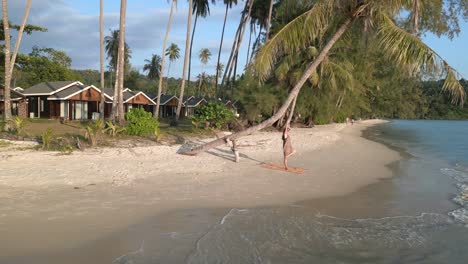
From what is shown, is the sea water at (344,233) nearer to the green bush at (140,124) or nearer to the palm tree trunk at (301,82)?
the palm tree trunk at (301,82)

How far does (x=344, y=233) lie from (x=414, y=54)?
18.1 feet

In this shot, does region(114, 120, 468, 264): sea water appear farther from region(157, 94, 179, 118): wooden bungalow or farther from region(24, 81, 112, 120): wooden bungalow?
region(157, 94, 179, 118): wooden bungalow

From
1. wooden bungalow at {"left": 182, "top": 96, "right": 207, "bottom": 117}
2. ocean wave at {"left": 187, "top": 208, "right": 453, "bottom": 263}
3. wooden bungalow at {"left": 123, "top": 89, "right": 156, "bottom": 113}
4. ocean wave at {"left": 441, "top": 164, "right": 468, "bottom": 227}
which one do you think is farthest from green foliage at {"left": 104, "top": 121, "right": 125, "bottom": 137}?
wooden bungalow at {"left": 182, "top": 96, "right": 207, "bottom": 117}

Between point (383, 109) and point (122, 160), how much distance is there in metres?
60.4

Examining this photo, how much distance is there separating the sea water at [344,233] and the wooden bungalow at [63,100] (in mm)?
28362

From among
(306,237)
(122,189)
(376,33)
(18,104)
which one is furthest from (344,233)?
(18,104)

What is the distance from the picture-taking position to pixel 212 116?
2227 cm

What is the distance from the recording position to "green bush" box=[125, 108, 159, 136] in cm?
1717

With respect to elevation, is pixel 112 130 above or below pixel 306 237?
above

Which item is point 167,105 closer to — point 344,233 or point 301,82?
point 301,82

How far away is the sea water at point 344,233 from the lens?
5301mm

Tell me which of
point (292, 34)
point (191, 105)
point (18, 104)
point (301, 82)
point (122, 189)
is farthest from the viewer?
Result: point (191, 105)

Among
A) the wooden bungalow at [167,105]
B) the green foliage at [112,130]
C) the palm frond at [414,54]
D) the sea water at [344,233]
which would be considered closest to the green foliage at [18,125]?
the green foliage at [112,130]

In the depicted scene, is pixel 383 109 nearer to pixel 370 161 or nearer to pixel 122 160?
pixel 370 161
